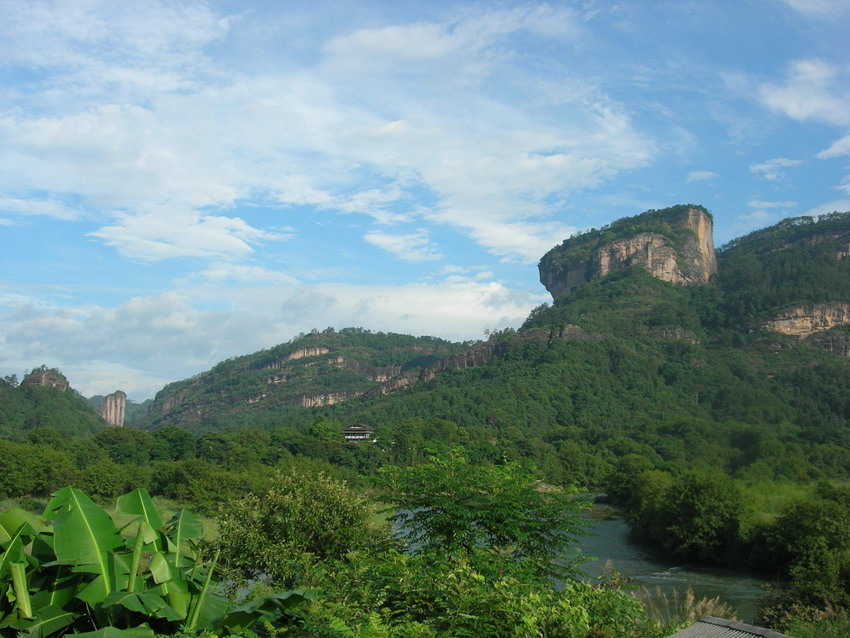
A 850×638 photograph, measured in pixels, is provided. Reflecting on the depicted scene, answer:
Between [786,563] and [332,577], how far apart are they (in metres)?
32.9

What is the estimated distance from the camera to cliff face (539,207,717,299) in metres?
176

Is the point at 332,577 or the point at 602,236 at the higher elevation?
the point at 602,236

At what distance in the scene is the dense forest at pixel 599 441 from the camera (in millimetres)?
17609

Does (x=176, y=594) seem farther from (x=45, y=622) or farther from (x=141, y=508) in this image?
(x=141, y=508)

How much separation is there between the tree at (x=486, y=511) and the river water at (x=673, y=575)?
12254 millimetres

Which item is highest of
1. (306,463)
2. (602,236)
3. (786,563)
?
(602,236)

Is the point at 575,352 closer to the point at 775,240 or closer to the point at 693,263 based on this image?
the point at 693,263

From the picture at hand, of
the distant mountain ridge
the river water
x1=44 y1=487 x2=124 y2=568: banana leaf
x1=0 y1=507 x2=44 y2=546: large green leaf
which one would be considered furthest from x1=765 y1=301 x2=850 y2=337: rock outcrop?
x1=0 y1=507 x2=44 y2=546: large green leaf

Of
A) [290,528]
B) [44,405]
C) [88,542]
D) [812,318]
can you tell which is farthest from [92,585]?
[812,318]

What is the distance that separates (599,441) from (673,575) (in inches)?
2417

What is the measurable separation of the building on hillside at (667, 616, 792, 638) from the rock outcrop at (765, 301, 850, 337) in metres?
146

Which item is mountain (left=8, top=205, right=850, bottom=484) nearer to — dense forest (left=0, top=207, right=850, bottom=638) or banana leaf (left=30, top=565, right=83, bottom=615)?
dense forest (left=0, top=207, right=850, bottom=638)

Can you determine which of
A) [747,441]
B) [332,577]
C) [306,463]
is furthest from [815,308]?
[332,577]

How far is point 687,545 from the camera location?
143ft
